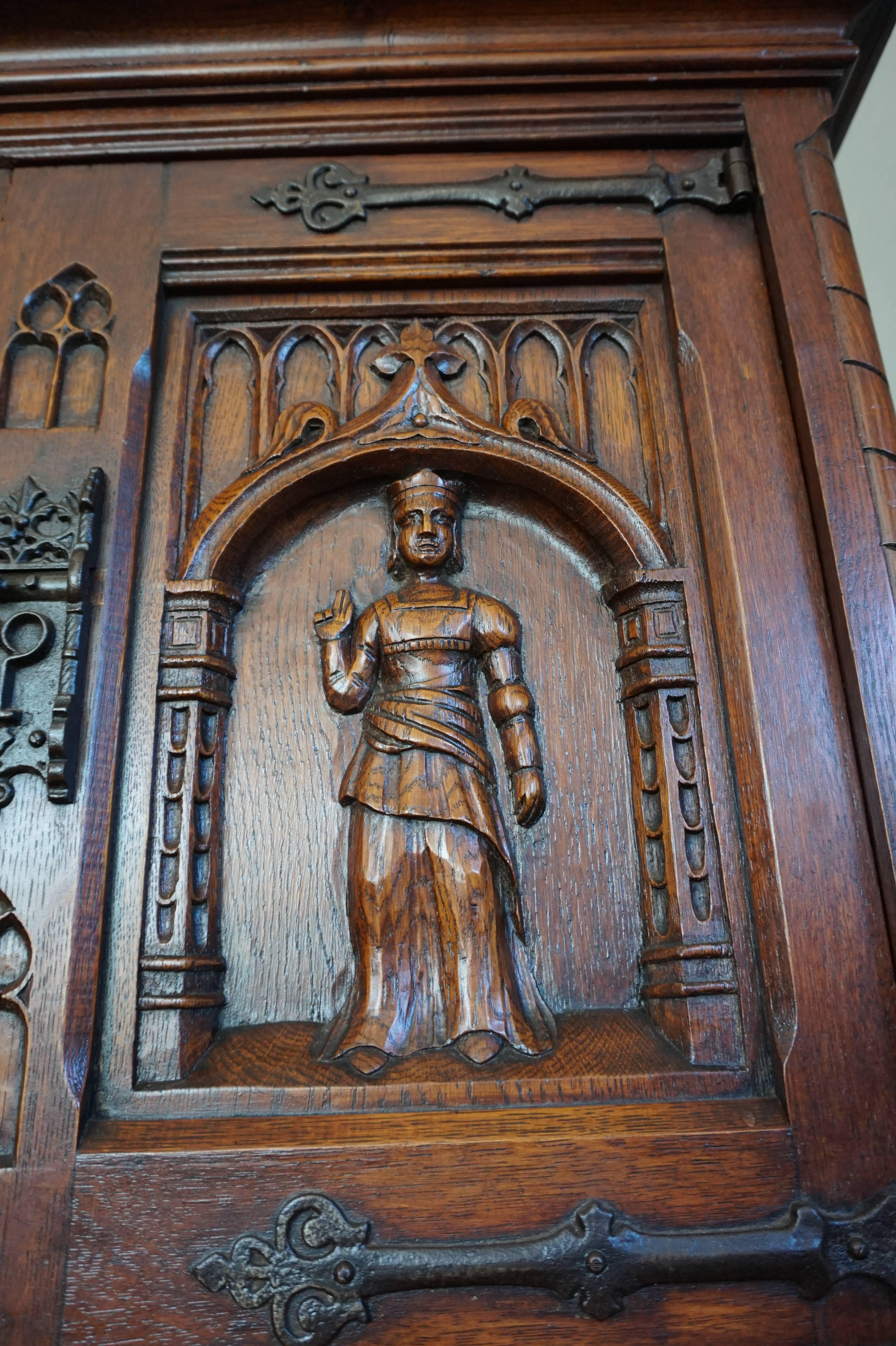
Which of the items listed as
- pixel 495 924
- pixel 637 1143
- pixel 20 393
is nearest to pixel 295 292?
pixel 20 393

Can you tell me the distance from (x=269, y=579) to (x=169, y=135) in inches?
36.8

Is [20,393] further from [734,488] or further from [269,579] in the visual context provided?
[734,488]

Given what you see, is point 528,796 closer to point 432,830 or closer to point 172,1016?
point 432,830

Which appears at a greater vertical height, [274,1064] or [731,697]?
[731,697]

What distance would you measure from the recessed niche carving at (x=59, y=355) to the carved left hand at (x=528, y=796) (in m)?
1.01

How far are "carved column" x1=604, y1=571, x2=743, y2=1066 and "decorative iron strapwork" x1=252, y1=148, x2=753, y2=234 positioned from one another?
0.78 metres

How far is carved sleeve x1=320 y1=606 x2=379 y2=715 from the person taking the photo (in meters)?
1.63

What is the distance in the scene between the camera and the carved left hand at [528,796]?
1567 mm

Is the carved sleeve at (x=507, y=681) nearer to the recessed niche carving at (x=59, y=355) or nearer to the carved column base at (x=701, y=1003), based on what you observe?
the carved column base at (x=701, y=1003)

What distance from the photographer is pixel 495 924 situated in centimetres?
150

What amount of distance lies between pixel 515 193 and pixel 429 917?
1391mm

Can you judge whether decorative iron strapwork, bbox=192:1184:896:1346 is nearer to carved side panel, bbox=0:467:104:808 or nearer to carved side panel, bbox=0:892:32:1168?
carved side panel, bbox=0:892:32:1168

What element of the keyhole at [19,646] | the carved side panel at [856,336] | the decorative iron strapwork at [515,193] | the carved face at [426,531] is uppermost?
the decorative iron strapwork at [515,193]

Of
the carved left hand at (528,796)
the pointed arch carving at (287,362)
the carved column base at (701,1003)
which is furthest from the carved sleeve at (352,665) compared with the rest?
the carved column base at (701,1003)
